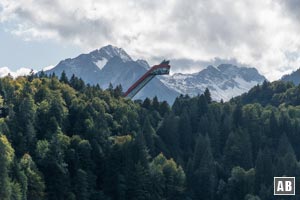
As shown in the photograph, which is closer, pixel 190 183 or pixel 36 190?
pixel 36 190

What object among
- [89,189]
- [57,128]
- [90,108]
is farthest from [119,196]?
[90,108]

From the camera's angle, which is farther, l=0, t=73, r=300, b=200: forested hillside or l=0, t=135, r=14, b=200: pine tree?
l=0, t=73, r=300, b=200: forested hillside

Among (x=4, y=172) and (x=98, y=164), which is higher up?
(x=98, y=164)

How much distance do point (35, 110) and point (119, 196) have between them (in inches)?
1231

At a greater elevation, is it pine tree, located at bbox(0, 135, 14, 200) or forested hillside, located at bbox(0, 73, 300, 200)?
forested hillside, located at bbox(0, 73, 300, 200)

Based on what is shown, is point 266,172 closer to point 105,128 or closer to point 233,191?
point 233,191

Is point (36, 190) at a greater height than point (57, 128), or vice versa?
point (57, 128)

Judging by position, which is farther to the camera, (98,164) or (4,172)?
(98,164)

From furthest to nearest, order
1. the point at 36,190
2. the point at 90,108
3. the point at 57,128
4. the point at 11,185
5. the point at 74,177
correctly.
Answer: the point at 90,108, the point at 57,128, the point at 74,177, the point at 36,190, the point at 11,185

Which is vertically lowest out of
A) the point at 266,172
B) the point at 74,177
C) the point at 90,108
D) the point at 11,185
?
the point at 11,185

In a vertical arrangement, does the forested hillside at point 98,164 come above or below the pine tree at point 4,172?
above

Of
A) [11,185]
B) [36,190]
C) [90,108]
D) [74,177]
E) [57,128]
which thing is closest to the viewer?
[11,185]

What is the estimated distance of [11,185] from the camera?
13950cm

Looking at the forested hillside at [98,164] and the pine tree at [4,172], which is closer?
the pine tree at [4,172]
